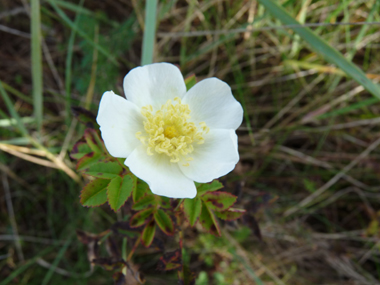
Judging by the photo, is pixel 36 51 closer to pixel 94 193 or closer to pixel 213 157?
pixel 94 193

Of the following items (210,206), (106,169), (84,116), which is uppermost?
(84,116)

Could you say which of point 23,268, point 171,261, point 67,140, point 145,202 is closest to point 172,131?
point 145,202

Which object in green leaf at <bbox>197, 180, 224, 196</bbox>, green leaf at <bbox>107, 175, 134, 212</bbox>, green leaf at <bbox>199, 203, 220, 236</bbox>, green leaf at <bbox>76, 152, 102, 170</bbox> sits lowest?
green leaf at <bbox>199, 203, 220, 236</bbox>

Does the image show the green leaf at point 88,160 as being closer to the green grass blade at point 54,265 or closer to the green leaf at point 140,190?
the green leaf at point 140,190

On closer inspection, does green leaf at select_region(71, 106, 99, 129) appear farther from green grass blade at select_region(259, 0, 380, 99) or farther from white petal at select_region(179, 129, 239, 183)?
green grass blade at select_region(259, 0, 380, 99)

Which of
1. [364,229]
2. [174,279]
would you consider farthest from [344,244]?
[174,279]

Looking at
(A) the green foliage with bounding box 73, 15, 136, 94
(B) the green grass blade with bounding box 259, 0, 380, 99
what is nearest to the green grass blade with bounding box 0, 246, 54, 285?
(A) the green foliage with bounding box 73, 15, 136, 94
